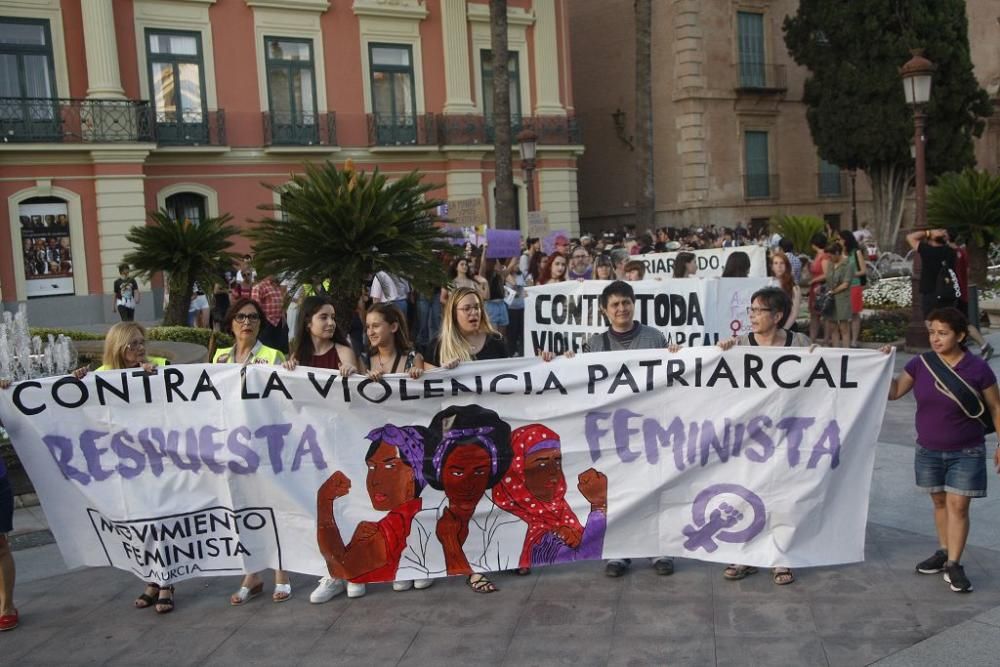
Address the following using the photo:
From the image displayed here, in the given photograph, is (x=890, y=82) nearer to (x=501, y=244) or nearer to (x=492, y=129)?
(x=492, y=129)

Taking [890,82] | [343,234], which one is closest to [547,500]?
[343,234]

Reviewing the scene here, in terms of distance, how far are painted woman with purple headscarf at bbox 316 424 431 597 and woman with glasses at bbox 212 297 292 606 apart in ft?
1.36

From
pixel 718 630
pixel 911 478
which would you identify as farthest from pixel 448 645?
pixel 911 478

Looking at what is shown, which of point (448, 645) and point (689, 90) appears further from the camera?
point (689, 90)

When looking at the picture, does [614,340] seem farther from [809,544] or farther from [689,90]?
[689,90]

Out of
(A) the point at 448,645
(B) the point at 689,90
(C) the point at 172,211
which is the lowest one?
(A) the point at 448,645

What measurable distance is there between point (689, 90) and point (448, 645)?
3015 cm

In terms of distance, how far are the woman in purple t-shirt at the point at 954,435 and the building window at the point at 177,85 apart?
78.3 ft

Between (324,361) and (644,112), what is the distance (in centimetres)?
2081

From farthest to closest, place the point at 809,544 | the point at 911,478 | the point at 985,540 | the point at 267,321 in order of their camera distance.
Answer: the point at 267,321 < the point at 911,478 < the point at 985,540 < the point at 809,544

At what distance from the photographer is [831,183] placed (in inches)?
1435

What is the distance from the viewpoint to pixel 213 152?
26734 mm

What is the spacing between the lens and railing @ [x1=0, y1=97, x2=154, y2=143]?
24.0 m

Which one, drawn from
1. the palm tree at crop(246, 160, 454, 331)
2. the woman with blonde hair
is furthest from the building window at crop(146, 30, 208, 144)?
the woman with blonde hair
